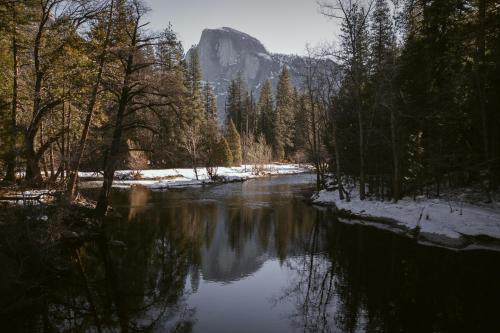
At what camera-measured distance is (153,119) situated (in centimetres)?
1891

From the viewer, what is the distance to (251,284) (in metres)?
11.6

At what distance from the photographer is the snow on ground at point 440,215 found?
14438 mm

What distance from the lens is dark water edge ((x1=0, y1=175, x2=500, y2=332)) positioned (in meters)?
8.61

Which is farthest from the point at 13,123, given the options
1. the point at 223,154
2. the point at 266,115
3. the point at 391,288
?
the point at 266,115

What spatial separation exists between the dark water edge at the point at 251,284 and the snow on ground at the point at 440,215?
112 centimetres

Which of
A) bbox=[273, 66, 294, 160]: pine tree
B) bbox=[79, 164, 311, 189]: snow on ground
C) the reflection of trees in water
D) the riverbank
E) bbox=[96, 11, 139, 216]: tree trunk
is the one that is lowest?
the reflection of trees in water

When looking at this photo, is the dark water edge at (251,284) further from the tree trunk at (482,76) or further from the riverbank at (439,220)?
the tree trunk at (482,76)

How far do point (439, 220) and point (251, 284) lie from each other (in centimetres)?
946

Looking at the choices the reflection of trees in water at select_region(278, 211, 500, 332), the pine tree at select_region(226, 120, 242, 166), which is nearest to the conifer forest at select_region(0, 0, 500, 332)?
the reflection of trees in water at select_region(278, 211, 500, 332)

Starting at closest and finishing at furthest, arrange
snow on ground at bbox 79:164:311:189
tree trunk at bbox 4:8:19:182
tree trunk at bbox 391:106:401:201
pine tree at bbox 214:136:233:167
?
tree trunk at bbox 4:8:19:182 → tree trunk at bbox 391:106:401:201 → snow on ground at bbox 79:164:311:189 → pine tree at bbox 214:136:233:167

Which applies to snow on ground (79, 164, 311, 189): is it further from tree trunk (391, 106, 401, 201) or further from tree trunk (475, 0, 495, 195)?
tree trunk (475, 0, 495, 195)

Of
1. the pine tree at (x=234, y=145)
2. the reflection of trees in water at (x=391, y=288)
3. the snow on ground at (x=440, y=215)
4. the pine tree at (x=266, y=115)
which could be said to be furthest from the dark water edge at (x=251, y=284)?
the pine tree at (x=266, y=115)

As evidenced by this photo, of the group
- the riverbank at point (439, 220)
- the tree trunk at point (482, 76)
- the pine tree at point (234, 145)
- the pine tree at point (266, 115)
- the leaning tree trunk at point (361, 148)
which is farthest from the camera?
the pine tree at point (266, 115)

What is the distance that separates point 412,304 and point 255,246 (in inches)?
306
